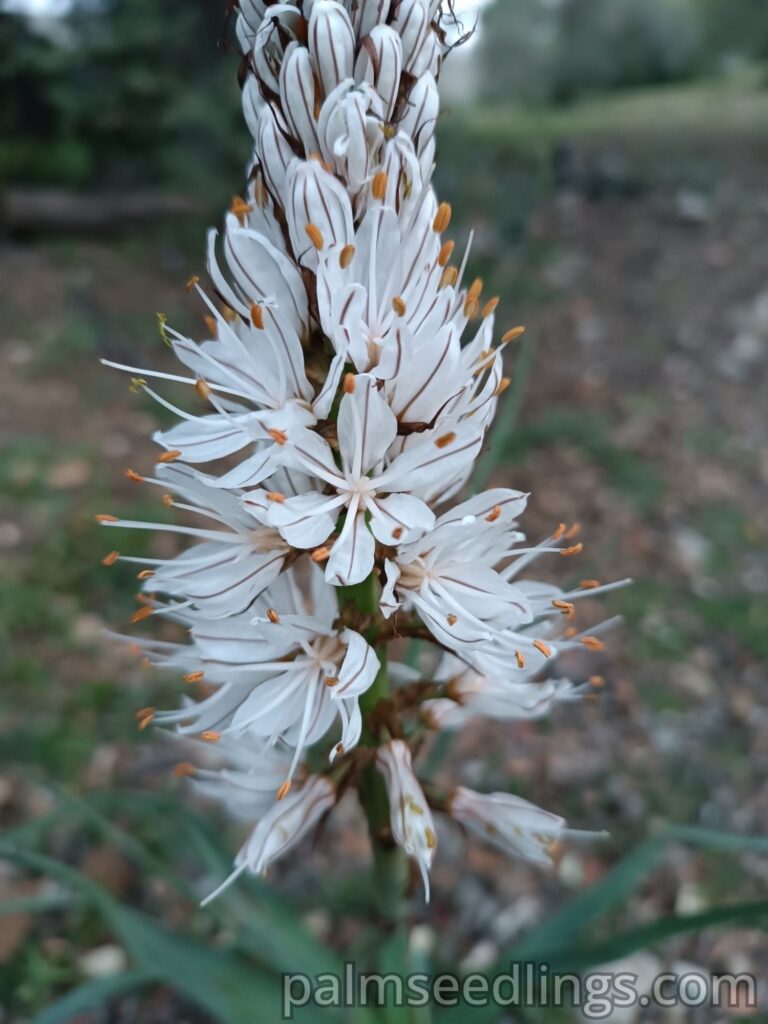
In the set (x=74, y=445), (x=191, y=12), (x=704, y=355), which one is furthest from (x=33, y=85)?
(x=704, y=355)

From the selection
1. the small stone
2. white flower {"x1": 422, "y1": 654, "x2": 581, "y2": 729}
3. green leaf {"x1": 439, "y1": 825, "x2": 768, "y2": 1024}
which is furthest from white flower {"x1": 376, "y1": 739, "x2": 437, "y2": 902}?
the small stone

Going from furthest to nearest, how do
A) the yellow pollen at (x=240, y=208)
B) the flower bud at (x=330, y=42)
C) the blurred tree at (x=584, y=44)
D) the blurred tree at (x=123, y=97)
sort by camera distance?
the blurred tree at (x=584, y=44) < the blurred tree at (x=123, y=97) < the yellow pollen at (x=240, y=208) < the flower bud at (x=330, y=42)

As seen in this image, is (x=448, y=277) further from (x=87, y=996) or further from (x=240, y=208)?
(x=87, y=996)

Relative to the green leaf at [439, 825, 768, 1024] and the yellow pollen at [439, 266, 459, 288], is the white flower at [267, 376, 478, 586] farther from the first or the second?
the green leaf at [439, 825, 768, 1024]

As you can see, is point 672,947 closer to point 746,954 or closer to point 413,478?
point 746,954

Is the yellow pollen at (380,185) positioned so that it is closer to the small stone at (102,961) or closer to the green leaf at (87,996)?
the green leaf at (87,996)

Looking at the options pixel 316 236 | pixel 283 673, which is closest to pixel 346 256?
pixel 316 236

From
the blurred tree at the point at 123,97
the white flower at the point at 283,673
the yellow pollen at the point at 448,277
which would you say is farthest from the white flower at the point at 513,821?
the blurred tree at the point at 123,97
